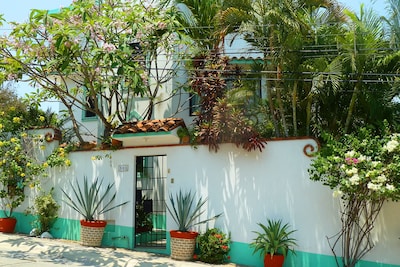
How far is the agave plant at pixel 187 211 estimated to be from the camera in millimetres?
9039

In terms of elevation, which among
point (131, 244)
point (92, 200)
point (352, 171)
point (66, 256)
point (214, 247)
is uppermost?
point (352, 171)

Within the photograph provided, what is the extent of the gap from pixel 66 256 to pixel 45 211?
2.25 meters

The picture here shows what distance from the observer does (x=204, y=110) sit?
932cm

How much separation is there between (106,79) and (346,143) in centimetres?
656

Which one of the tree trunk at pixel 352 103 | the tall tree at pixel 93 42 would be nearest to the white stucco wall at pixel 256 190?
the tree trunk at pixel 352 103

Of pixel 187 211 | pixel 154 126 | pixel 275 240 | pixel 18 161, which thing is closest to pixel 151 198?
pixel 187 211

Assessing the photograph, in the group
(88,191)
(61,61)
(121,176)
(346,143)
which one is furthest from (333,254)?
(61,61)

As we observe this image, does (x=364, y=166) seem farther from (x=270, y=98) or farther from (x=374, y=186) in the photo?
(x=270, y=98)

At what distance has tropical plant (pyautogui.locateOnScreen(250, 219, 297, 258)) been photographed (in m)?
7.84

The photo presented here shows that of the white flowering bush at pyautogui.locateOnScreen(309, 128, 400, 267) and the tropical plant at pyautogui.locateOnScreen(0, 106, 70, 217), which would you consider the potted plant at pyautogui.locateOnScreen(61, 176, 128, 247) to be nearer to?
the tropical plant at pyautogui.locateOnScreen(0, 106, 70, 217)

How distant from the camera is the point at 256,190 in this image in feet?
28.2

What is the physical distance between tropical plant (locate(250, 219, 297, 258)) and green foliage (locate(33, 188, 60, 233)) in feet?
18.8

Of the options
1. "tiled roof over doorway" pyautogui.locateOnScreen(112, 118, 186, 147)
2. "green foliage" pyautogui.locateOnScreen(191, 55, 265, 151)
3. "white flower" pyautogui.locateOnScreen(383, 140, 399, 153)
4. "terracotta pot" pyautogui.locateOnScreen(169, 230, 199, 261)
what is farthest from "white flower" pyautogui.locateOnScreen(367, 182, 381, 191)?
"tiled roof over doorway" pyautogui.locateOnScreen(112, 118, 186, 147)

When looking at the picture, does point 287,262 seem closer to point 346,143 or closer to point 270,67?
point 346,143
